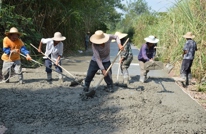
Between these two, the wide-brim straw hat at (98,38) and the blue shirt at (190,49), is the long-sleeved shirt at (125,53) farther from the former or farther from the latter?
the blue shirt at (190,49)

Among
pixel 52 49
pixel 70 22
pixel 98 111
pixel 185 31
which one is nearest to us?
pixel 98 111

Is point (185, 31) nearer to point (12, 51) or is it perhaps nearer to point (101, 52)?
point (101, 52)

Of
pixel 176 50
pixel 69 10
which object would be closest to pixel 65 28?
pixel 69 10

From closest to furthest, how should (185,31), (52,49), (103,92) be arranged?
(103,92) → (52,49) → (185,31)

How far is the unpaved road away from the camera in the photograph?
3869 mm

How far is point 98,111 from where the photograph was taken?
4516 millimetres

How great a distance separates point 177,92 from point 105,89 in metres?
1.89

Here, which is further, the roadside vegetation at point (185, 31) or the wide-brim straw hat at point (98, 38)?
the roadside vegetation at point (185, 31)

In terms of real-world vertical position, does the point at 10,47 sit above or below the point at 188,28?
below

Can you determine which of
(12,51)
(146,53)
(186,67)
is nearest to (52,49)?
(12,51)

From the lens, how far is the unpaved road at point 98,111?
387 centimetres

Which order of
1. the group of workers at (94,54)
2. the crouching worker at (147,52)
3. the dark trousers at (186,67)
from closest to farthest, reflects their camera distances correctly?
the group of workers at (94,54), the crouching worker at (147,52), the dark trousers at (186,67)

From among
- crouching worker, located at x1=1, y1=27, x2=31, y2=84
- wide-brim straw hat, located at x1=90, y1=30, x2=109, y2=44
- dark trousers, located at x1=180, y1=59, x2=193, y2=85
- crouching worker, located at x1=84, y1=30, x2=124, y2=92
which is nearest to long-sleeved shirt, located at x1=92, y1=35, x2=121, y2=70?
crouching worker, located at x1=84, y1=30, x2=124, y2=92

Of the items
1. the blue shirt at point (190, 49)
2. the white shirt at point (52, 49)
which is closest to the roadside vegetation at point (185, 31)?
the blue shirt at point (190, 49)
